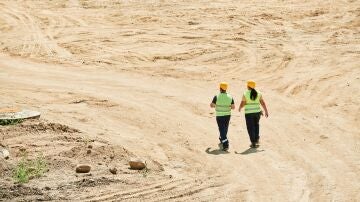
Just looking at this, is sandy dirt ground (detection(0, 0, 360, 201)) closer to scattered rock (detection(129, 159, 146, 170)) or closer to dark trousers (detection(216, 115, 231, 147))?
scattered rock (detection(129, 159, 146, 170))

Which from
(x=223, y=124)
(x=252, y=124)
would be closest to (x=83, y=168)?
(x=223, y=124)

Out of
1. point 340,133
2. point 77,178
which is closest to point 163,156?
point 77,178

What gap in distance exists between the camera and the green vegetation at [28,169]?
45.1 feet

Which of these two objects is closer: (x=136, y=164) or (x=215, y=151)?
(x=136, y=164)

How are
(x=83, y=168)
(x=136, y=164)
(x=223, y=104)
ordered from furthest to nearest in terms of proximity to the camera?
1. (x=223, y=104)
2. (x=136, y=164)
3. (x=83, y=168)

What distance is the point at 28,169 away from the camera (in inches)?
554

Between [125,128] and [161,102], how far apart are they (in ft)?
8.93

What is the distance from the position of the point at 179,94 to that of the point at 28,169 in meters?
7.78

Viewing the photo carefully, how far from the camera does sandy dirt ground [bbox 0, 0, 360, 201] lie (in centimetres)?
1383

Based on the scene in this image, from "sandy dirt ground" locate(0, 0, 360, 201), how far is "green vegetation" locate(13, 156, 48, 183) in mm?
158

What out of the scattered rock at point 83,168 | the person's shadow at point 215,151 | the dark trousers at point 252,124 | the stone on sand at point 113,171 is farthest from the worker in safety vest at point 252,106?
the scattered rock at point 83,168

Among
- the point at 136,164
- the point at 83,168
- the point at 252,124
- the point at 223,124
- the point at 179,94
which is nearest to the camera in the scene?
the point at 83,168

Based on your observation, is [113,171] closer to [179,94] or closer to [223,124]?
[223,124]

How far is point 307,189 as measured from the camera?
13.5 m
